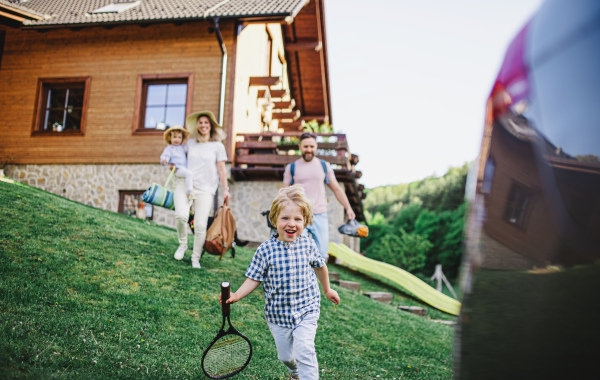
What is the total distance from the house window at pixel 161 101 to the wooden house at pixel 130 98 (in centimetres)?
3

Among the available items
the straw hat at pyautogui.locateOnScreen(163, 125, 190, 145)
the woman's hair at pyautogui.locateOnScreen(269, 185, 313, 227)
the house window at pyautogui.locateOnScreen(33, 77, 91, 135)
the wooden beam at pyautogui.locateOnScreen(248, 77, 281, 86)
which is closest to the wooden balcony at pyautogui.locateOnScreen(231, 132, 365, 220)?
the wooden beam at pyautogui.locateOnScreen(248, 77, 281, 86)

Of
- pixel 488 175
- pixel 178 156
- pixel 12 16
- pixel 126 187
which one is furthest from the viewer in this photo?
pixel 126 187

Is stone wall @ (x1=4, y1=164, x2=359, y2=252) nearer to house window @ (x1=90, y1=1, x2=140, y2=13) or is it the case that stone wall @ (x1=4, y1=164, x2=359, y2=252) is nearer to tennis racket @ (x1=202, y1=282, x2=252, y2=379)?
house window @ (x1=90, y1=1, x2=140, y2=13)

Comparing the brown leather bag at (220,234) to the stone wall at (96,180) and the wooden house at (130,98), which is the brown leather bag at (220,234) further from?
the stone wall at (96,180)

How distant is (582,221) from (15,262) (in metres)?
5.48

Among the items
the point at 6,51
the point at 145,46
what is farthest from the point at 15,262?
the point at 6,51

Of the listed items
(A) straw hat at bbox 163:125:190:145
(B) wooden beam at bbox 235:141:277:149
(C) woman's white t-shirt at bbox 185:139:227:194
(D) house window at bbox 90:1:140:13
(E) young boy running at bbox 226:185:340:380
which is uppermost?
(D) house window at bbox 90:1:140:13

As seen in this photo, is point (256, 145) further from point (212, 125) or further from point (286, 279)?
point (286, 279)

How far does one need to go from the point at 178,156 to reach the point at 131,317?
110 inches

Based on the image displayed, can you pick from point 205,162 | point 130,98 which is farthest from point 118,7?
point 205,162

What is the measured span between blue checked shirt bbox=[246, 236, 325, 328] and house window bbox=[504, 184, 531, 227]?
6.92 feet

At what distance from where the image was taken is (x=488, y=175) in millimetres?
1278

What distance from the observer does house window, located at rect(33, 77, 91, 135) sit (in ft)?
44.4

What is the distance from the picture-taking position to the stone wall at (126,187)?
12.8 meters
